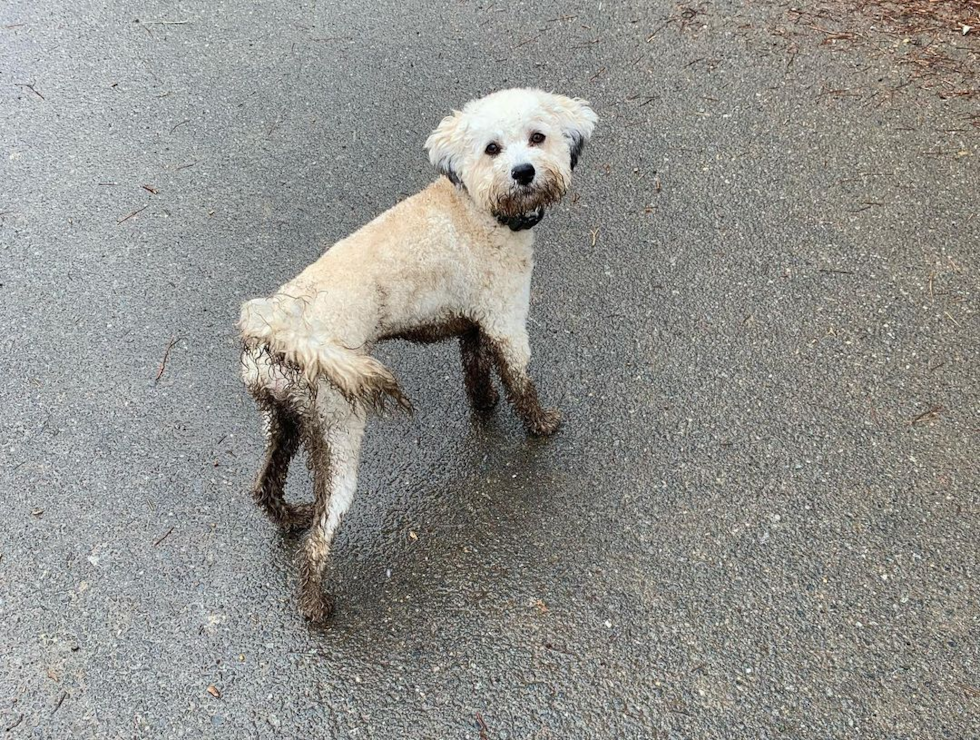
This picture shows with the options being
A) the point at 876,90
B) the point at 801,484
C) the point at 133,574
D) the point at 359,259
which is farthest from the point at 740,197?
the point at 133,574

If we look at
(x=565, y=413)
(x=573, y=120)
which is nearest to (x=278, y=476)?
(x=565, y=413)

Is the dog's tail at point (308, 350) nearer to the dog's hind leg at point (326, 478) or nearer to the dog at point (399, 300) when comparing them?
the dog at point (399, 300)

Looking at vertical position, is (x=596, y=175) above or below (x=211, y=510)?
above

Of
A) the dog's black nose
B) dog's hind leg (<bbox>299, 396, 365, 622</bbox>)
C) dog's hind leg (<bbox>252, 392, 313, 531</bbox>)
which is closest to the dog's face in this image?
the dog's black nose

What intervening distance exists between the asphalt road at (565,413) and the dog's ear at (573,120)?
1155 millimetres

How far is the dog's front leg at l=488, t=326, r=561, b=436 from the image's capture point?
354 centimetres

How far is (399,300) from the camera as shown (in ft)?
10.4

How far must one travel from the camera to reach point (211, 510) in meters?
3.68

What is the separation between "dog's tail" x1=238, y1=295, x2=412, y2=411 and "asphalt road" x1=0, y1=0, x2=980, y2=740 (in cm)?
107

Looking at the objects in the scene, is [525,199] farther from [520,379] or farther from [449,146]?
[520,379]

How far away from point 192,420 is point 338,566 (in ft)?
3.94

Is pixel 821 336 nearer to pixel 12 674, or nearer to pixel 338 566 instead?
pixel 338 566

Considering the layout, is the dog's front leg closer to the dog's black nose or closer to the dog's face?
the dog's face

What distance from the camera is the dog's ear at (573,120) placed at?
10.8ft
